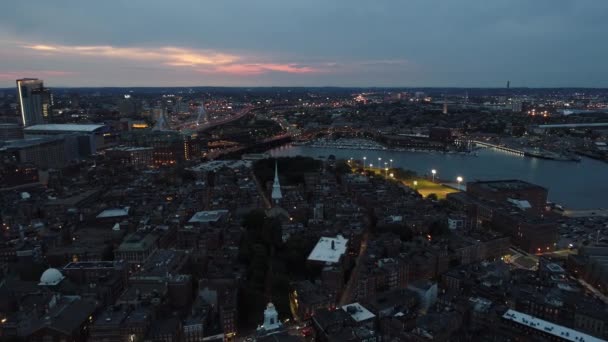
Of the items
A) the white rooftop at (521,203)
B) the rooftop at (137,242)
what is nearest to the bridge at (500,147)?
the white rooftop at (521,203)

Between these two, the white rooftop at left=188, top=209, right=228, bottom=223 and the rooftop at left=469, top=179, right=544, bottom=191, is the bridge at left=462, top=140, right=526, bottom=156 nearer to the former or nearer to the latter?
the rooftop at left=469, top=179, right=544, bottom=191

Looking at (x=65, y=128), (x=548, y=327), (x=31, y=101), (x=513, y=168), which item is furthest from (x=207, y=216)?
(x=31, y=101)

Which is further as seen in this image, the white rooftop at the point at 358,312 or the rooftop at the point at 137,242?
the rooftop at the point at 137,242

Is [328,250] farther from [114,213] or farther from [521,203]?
[521,203]

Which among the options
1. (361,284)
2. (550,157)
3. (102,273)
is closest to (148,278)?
(102,273)

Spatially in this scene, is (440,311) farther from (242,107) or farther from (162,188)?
(242,107)

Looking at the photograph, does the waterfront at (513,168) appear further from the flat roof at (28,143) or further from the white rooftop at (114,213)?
the white rooftop at (114,213)
